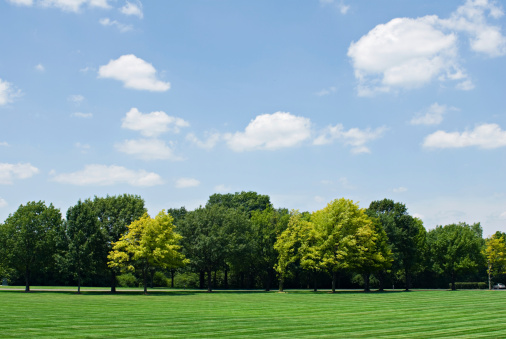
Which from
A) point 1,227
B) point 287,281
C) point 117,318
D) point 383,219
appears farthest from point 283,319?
point 287,281

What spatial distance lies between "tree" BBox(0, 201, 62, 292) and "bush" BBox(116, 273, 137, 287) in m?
20.2

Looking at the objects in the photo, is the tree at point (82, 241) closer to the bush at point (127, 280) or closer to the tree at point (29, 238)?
the tree at point (29, 238)

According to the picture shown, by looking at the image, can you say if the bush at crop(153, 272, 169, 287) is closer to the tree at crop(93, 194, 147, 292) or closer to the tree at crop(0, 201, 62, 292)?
the tree at crop(93, 194, 147, 292)

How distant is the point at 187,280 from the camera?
236ft

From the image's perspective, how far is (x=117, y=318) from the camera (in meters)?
19.9

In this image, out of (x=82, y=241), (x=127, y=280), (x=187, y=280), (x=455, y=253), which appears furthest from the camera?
(x=455, y=253)

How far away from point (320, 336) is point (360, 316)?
799 centimetres

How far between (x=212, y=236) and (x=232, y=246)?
319 centimetres

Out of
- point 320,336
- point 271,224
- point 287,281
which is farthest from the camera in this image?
point 287,281

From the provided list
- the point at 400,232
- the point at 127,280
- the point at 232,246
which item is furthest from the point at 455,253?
the point at 127,280

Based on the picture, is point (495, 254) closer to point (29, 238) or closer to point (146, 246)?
point (146, 246)

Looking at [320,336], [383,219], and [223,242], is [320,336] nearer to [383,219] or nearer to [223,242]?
[223,242]

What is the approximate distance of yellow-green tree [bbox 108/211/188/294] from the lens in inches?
1875

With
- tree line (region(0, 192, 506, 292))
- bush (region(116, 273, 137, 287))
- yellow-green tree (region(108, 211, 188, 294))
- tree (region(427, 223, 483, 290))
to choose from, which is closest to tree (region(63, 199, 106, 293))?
tree line (region(0, 192, 506, 292))
